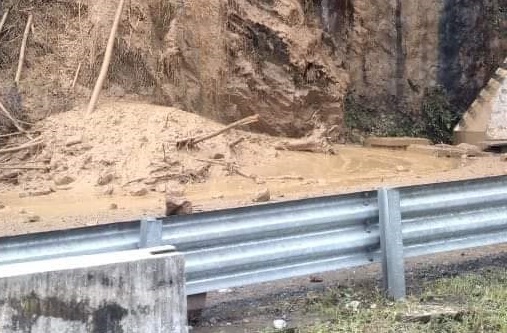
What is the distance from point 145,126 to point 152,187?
188 centimetres

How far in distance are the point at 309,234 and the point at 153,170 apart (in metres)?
6.94

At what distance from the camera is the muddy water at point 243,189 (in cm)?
829

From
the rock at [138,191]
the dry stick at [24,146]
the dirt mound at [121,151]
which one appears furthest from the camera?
the dry stick at [24,146]

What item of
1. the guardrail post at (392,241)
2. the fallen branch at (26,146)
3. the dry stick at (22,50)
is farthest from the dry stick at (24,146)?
the guardrail post at (392,241)

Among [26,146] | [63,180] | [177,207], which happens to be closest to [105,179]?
[63,180]

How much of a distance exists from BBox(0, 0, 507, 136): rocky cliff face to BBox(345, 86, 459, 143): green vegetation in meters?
0.07

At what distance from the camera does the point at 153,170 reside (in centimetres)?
1096

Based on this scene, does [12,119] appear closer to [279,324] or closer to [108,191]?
[108,191]

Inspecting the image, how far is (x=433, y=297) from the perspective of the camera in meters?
4.41

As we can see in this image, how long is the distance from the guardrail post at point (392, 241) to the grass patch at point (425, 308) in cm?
11

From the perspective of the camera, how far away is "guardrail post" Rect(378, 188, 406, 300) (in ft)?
A: 14.3

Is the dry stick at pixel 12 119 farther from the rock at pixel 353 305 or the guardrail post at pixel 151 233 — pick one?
the rock at pixel 353 305

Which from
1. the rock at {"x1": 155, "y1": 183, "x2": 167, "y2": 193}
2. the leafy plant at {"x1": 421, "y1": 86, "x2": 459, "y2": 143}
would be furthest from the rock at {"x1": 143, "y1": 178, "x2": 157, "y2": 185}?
the leafy plant at {"x1": 421, "y1": 86, "x2": 459, "y2": 143}

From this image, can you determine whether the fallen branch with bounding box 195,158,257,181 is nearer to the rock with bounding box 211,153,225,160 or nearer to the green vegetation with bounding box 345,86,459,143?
the rock with bounding box 211,153,225,160
